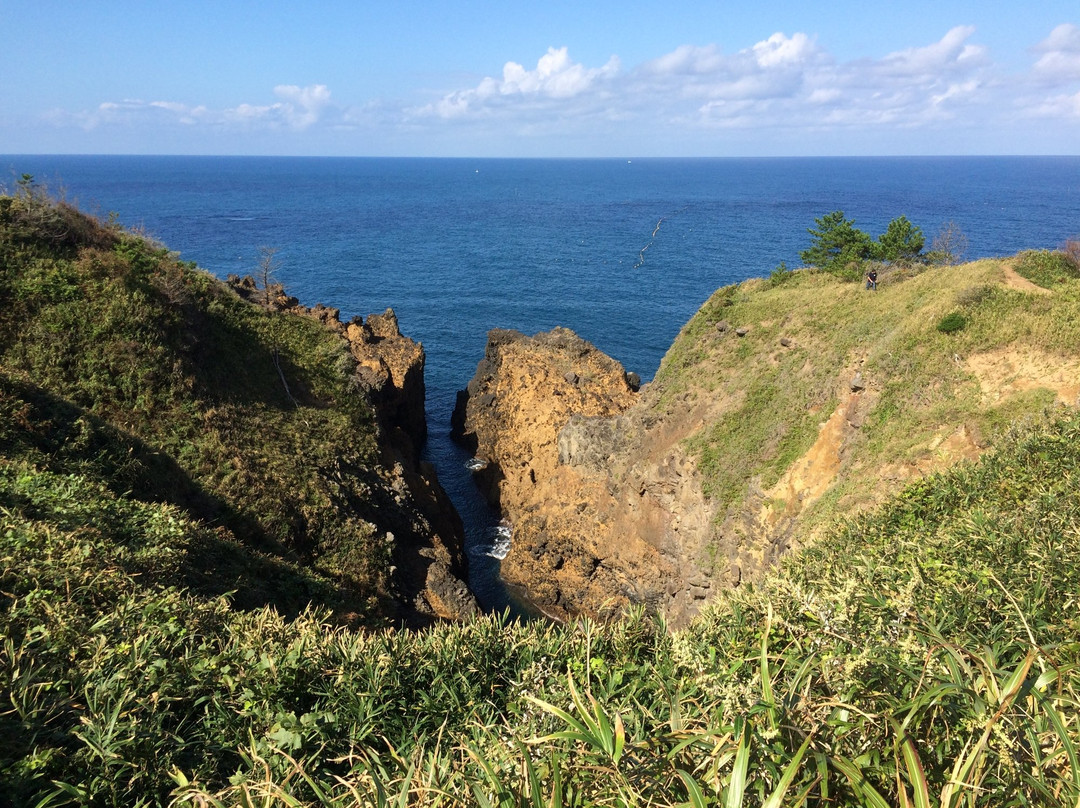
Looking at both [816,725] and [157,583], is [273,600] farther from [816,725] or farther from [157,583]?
[816,725]

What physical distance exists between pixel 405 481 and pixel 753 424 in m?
20.2

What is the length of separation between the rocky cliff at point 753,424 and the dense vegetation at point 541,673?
3.40 meters

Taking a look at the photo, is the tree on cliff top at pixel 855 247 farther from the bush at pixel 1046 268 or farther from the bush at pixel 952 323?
the bush at pixel 952 323

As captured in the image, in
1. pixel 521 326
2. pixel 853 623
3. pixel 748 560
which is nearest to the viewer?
pixel 853 623

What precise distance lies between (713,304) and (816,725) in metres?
39.3

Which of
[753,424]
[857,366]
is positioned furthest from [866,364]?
[753,424]

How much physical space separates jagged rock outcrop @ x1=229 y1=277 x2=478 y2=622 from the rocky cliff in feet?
24.4

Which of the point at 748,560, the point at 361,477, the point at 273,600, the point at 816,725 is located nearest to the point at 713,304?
the point at 748,560

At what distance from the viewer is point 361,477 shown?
108ft

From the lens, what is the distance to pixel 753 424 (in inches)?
1238

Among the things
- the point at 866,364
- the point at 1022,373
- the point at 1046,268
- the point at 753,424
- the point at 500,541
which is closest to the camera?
the point at 1022,373

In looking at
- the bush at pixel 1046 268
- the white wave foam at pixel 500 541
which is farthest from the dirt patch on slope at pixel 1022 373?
the white wave foam at pixel 500 541

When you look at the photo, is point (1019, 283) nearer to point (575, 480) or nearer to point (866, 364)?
point (866, 364)

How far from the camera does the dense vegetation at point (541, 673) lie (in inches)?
210
